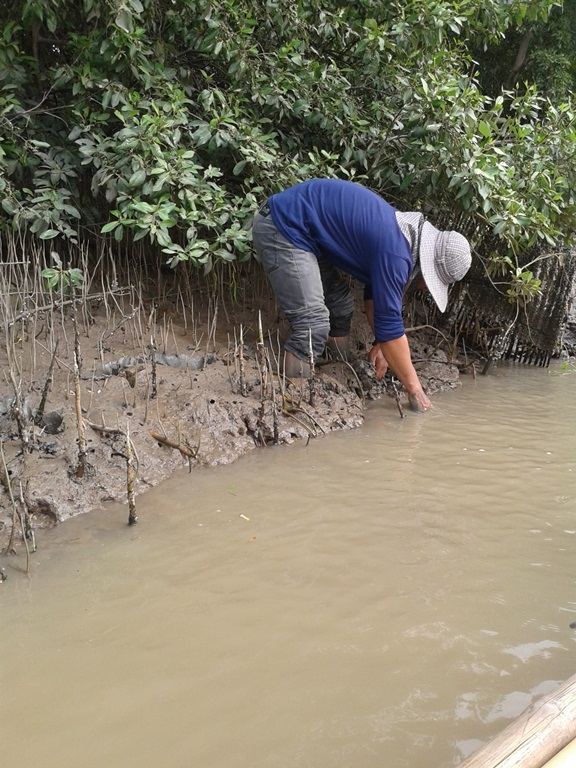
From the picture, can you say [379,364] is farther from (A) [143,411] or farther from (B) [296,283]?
(A) [143,411]

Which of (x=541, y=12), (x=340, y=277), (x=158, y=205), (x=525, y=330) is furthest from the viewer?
(x=525, y=330)

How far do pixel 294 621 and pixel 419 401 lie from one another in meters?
2.30

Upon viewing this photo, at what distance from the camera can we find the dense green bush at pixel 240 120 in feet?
12.4

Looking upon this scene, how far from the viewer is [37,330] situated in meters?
3.97

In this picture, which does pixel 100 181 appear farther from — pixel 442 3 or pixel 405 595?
pixel 405 595

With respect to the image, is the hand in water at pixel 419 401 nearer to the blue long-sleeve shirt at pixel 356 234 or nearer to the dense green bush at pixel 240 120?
the blue long-sleeve shirt at pixel 356 234

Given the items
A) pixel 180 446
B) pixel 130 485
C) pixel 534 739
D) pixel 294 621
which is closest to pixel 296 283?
pixel 180 446

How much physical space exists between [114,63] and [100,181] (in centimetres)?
79

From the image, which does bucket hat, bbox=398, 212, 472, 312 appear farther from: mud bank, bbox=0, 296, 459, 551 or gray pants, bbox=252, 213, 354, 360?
mud bank, bbox=0, 296, 459, 551

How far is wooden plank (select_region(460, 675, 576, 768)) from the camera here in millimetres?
1010

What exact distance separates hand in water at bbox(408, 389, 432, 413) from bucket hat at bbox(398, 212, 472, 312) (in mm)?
597

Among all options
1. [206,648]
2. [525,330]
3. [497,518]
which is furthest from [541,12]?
[206,648]

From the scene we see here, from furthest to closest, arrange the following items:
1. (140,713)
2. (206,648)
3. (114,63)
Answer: (114,63)
(206,648)
(140,713)

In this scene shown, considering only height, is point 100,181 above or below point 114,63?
below
